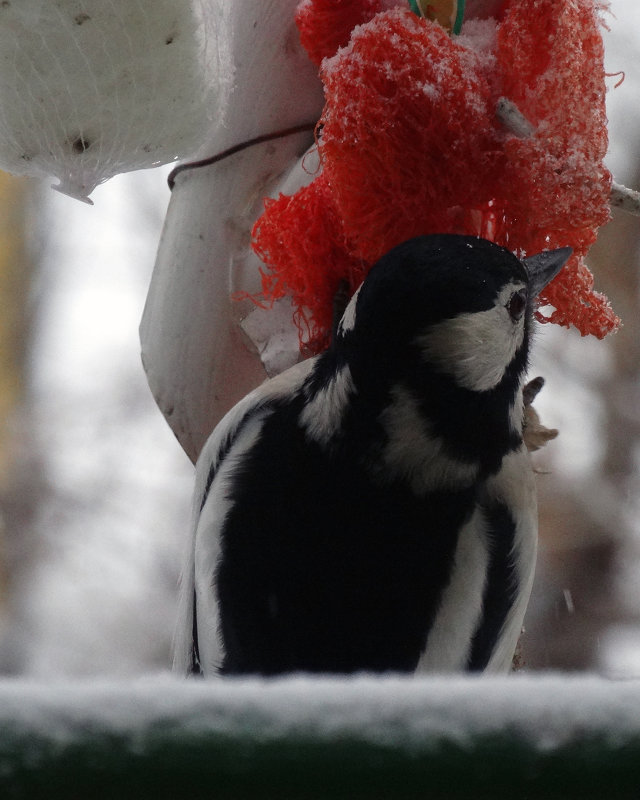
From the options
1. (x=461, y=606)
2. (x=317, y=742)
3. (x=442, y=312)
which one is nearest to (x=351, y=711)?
(x=317, y=742)

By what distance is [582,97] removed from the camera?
81cm

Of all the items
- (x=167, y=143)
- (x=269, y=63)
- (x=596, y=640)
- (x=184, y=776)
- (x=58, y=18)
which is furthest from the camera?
(x=596, y=640)

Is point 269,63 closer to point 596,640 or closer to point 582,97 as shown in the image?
point 582,97

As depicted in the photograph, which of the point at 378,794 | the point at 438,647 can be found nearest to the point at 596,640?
the point at 438,647

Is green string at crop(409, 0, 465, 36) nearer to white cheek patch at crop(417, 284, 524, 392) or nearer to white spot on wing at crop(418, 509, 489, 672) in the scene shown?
white cheek patch at crop(417, 284, 524, 392)

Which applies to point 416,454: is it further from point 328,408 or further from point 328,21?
point 328,21

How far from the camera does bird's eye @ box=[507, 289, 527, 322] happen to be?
790 millimetres

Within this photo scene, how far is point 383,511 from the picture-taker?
0.83m

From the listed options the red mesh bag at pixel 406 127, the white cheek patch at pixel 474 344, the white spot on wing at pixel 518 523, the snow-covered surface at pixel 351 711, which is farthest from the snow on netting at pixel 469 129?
the snow-covered surface at pixel 351 711

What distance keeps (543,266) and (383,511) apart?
0.27 meters

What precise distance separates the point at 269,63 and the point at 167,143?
0.34 meters

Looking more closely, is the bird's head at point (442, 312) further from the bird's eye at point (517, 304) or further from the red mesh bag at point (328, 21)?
the red mesh bag at point (328, 21)

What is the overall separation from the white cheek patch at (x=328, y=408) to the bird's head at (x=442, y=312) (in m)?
0.02

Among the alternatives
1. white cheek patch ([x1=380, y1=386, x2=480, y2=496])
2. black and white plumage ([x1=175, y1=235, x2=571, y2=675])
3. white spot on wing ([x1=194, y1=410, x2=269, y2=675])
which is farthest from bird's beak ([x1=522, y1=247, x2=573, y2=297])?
white spot on wing ([x1=194, y1=410, x2=269, y2=675])
